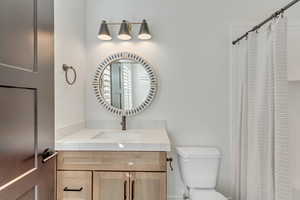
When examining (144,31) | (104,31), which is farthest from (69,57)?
(144,31)

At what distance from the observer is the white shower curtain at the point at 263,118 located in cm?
130

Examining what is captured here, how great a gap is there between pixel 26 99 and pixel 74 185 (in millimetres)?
985

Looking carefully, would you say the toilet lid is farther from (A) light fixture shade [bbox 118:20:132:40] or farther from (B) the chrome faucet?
(A) light fixture shade [bbox 118:20:132:40]

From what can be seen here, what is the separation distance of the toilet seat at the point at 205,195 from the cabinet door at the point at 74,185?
2.98 feet

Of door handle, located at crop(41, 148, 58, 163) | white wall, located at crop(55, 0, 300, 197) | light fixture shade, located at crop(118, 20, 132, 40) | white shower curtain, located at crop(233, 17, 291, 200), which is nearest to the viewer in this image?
door handle, located at crop(41, 148, 58, 163)

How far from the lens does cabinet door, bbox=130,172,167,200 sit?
1.72 metres

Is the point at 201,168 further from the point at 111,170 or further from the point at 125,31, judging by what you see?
the point at 125,31

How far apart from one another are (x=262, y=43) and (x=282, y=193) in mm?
1044

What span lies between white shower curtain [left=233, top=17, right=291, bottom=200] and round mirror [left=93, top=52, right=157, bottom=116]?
0.93 metres

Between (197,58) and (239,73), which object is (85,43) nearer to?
(197,58)

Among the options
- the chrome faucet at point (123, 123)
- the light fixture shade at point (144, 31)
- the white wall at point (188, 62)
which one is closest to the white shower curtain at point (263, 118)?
the white wall at point (188, 62)

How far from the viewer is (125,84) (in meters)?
2.42

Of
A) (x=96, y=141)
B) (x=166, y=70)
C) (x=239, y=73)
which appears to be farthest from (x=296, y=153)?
(x=96, y=141)

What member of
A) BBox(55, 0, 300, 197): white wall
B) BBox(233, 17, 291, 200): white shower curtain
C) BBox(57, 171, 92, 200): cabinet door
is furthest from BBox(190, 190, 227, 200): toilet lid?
BBox(57, 171, 92, 200): cabinet door
